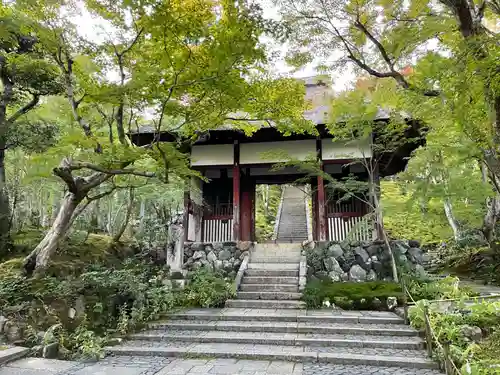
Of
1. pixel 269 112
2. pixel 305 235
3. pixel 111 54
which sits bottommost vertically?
pixel 305 235

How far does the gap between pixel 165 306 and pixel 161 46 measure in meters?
5.13

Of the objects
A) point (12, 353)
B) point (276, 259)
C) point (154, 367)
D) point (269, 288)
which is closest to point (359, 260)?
point (276, 259)

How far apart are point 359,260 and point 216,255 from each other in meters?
4.05

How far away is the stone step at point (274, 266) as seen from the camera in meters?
8.90

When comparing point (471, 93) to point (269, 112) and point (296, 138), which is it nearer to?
point (269, 112)

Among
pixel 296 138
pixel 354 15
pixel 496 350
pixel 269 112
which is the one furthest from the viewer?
pixel 296 138

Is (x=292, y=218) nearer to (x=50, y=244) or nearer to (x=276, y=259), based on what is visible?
(x=276, y=259)

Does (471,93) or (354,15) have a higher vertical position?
(354,15)

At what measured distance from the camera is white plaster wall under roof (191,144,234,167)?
35.5ft

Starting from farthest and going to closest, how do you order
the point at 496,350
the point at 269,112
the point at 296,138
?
the point at 296,138 < the point at 269,112 < the point at 496,350

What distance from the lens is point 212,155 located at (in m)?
10.9

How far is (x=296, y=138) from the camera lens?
10602 millimetres

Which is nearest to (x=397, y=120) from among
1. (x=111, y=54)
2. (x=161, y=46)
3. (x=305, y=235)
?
(x=161, y=46)

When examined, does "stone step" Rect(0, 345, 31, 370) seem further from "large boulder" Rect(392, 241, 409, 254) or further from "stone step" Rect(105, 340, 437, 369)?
"large boulder" Rect(392, 241, 409, 254)
